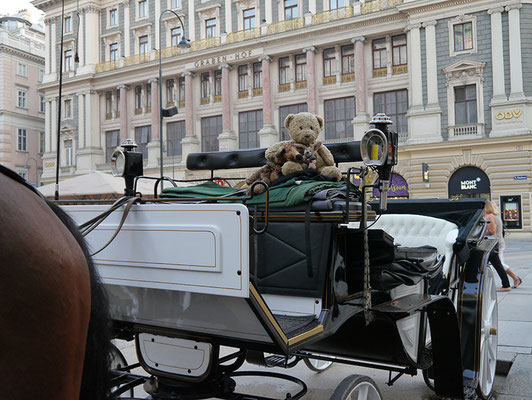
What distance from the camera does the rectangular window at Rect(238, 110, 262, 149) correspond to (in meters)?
33.3

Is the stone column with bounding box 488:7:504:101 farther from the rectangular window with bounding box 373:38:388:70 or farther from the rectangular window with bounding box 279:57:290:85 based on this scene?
the rectangular window with bounding box 279:57:290:85

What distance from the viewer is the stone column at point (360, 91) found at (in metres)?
29.1

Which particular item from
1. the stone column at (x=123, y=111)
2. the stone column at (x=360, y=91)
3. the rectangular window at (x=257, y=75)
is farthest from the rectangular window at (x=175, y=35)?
the stone column at (x=360, y=91)

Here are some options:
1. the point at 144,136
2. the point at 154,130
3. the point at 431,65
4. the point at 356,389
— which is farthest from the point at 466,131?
the point at 356,389

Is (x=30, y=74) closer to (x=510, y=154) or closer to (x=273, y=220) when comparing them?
(x=510, y=154)

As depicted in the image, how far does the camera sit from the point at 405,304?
333 cm

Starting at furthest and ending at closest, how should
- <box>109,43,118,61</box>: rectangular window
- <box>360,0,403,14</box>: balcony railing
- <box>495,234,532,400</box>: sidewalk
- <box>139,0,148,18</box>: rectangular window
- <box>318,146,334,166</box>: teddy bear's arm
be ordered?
<box>109,43,118,61</box>: rectangular window, <box>139,0,148,18</box>: rectangular window, <box>360,0,403,14</box>: balcony railing, <box>495,234,532,400</box>: sidewalk, <box>318,146,334,166</box>: teddy bear's arm

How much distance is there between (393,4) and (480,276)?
27.7 m

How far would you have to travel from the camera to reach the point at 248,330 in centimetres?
256

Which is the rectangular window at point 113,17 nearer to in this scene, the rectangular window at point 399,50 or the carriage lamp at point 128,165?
the rectangular window at point 399,50

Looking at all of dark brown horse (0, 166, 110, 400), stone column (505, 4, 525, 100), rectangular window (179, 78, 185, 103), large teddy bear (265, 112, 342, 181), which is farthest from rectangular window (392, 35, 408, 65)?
dark brown horse (0, 166, 110, 400)

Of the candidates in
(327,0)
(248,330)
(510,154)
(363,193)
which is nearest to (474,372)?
(363,193)

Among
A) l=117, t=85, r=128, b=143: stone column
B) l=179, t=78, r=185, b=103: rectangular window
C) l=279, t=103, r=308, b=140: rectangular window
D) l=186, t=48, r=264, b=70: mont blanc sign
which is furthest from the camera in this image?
l=117, t=85, r=128, b=143: stone column

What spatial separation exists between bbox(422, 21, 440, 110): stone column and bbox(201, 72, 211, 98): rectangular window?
14.8 metres
